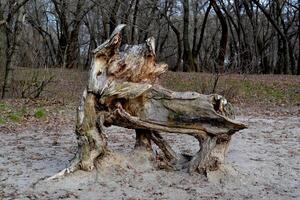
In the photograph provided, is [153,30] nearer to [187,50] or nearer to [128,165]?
[187,50]

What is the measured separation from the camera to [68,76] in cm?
2597

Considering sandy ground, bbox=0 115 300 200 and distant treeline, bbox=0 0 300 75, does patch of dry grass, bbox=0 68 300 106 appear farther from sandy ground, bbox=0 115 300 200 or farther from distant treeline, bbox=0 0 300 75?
sandy ground, bbox=0 115 300 200

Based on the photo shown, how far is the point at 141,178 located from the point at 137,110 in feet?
3.05

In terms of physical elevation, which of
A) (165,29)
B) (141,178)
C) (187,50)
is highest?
Result: (165,29)

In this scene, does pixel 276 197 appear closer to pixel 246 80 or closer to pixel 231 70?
pixel 231 70

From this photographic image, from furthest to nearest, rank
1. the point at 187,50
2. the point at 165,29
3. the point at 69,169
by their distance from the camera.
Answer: the point at 165,29 → the point at 187,50 → the point at 69,169

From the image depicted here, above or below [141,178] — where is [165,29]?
above

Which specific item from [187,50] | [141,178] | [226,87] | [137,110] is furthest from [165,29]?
[141,178]

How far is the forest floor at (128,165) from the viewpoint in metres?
6.55

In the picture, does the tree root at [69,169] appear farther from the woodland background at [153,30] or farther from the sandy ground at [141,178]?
the woodland background at [153,30]

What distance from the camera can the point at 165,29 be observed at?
40.4 m

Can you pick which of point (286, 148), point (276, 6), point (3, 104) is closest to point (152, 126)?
point (286, 148)

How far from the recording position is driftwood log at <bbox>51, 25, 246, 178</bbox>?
23.1 ft

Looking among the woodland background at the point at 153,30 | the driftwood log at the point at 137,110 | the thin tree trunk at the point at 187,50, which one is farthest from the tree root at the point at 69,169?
the thin tree trunk at the point at 187,50
